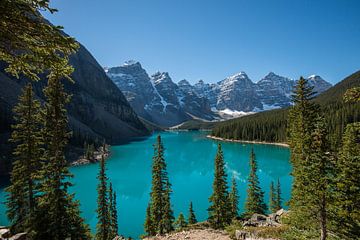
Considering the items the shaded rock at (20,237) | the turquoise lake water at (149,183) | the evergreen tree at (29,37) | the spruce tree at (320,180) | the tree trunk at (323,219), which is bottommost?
the turquoise lake water at (149,183)

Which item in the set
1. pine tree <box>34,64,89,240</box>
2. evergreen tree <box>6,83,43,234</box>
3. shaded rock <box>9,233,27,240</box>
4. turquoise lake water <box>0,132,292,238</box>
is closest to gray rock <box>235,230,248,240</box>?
pine tree <box>34,64,89,240</box>

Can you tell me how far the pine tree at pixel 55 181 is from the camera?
48.3ft

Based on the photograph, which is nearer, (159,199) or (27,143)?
(27,143)

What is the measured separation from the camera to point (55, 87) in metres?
16.1

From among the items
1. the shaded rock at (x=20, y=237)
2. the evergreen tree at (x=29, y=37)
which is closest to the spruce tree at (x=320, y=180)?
the evergreen tree at (x=29, y=37)

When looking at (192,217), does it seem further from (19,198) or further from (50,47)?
(50,47)

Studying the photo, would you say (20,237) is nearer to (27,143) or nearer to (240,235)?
(27,143)

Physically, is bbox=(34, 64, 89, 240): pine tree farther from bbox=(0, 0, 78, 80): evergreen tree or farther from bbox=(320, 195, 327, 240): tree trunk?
bbox=(320, 195, 327, 240): tree trunk

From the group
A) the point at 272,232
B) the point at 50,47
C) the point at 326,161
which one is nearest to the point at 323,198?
the point at 326,161

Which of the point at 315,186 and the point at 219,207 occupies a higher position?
the point at 315,186

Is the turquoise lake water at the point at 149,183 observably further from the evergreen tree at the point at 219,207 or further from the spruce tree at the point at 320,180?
the spruce tree at the point at 320,180

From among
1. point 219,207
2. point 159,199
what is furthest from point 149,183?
point 219,207

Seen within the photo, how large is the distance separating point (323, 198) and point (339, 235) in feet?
7.70

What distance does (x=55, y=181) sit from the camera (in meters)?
15.7
